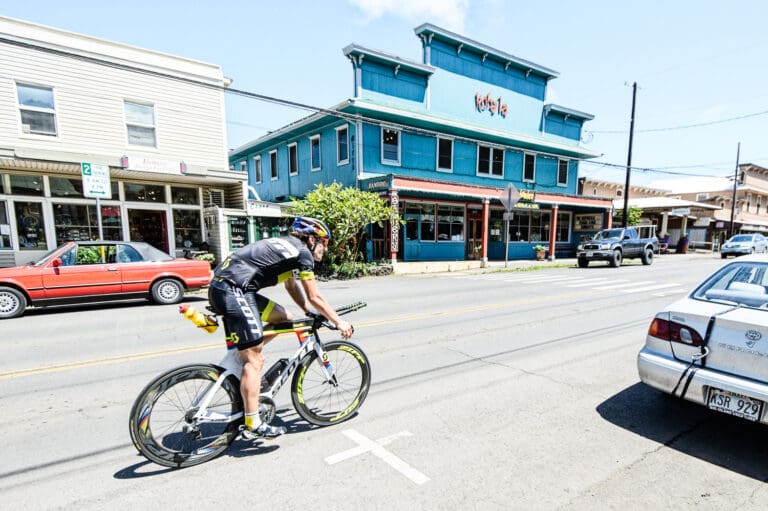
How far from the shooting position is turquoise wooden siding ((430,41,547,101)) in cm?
2023

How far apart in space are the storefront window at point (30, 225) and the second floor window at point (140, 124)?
380 cm

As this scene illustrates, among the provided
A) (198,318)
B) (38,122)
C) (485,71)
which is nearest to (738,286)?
(198,318)

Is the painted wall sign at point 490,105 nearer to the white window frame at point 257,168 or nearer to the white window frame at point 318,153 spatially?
the white window frame at point 318,153

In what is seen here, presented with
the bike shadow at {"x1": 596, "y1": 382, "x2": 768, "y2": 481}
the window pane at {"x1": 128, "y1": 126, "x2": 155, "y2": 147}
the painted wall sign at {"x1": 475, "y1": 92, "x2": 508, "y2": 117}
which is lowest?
the bike shadow at {"x1": 596, "y1": 382, "x2": 768, "y2": 481}

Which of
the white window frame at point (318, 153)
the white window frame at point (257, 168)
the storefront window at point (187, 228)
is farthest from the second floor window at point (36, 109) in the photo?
the white window frame at point (257, 168)

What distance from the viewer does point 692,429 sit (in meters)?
3.35

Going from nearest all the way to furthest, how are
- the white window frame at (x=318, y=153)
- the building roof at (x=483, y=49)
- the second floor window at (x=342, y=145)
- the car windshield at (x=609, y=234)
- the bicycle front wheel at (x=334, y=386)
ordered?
the bicycle front wheel at (x=334, y=386) < the second floor window at (x=342, y=145) < the building roof at (x=483, y=49) < the car windshield at (x=609, y=234) < the white window frame at (x=318, y=153)

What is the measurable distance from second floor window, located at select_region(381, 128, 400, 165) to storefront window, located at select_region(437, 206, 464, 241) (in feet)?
12.0

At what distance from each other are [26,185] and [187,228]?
5.04 m

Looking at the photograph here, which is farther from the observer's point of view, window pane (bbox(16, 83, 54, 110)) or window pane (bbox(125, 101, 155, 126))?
window pane (bbox(125, 101, 155, 126))

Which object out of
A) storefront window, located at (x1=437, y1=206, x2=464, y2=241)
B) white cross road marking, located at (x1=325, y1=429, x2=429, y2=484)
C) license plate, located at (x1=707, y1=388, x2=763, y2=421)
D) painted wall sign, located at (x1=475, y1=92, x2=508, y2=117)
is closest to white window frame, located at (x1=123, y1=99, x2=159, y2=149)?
storefront window, located at (x1=437, y1=206, x2=464, y2=241)

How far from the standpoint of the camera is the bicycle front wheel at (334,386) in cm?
333

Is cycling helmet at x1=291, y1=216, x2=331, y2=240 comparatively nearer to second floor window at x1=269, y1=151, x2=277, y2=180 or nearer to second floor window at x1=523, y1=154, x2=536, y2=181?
second floor window at x1=523, y1=154, x2=536, y2=181

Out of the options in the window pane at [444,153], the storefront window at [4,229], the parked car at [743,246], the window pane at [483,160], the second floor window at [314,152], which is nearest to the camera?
the storefront window at [4,229]
